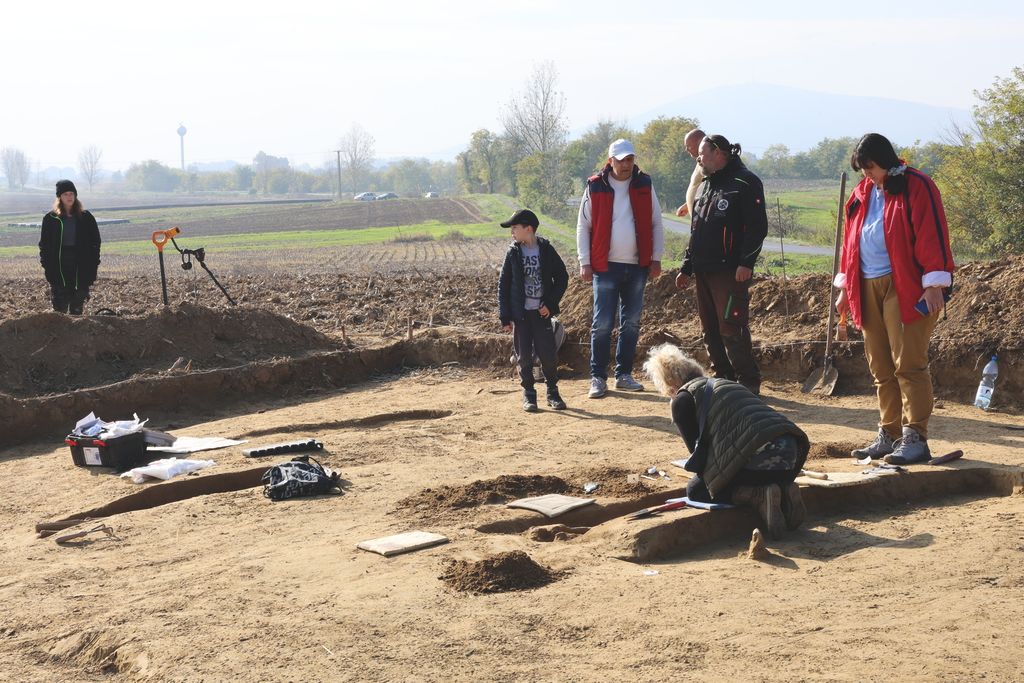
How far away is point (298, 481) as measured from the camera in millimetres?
7270

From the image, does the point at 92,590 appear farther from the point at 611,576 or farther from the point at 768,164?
the point at 768,164

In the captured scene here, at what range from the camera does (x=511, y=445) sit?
852 cm

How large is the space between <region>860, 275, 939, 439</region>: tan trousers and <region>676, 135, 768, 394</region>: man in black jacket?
1.69m

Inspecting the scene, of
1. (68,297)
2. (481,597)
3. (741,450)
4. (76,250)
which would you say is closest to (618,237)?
(741,450)

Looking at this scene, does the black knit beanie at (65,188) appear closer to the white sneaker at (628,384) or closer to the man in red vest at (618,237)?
the man in red vest at (618,237)

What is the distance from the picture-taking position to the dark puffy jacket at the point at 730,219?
861cm

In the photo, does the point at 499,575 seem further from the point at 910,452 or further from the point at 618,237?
the point at 618,237

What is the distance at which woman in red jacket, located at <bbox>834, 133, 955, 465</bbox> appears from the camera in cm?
648

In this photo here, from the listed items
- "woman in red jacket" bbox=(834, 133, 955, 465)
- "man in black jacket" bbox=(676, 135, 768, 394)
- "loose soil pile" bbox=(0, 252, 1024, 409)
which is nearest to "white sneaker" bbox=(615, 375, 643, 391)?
"loose soil pile" bbox=(0, 252, 1024, 409)

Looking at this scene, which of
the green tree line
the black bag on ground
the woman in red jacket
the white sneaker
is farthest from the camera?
the green tree line

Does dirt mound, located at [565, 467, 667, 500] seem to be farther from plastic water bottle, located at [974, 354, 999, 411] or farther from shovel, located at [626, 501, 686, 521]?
plastic water bottle, located at [974, 354, 999, 411]

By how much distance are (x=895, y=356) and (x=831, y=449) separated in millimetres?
1013

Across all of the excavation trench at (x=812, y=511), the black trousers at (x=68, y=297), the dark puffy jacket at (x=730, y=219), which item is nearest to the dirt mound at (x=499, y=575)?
the excavation trench at (x=812, y=511)

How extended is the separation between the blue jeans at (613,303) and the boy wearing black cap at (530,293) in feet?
1.50
